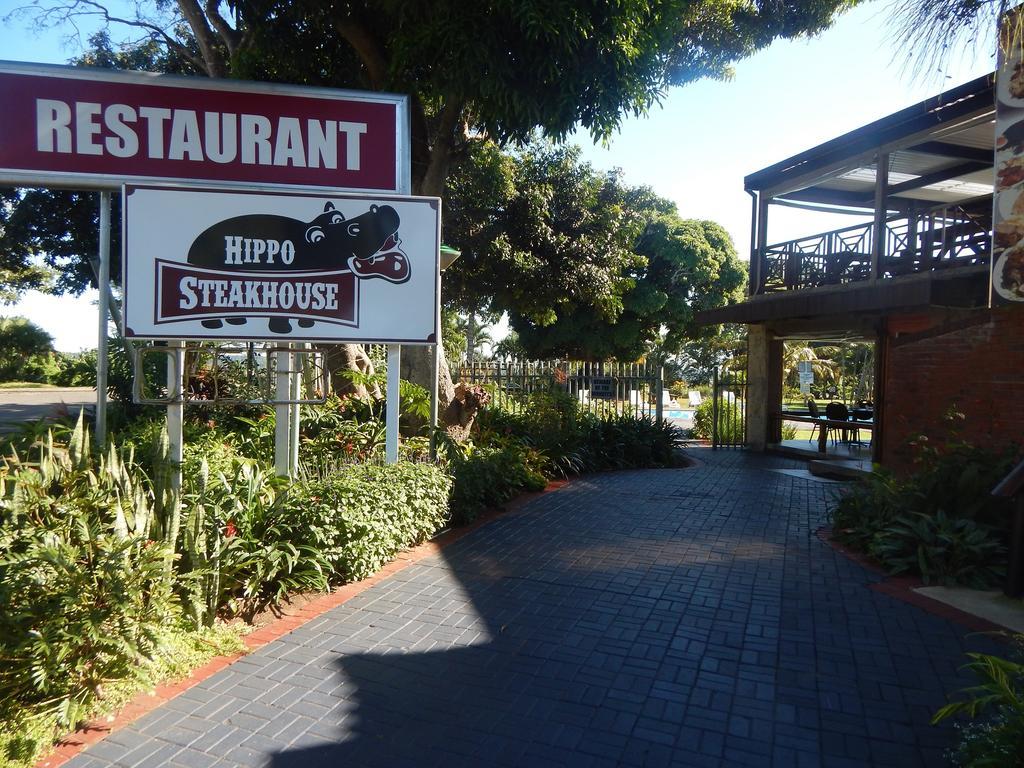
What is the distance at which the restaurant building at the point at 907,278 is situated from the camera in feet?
26.2

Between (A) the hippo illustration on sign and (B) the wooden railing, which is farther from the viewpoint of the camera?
(B) the wooden railing

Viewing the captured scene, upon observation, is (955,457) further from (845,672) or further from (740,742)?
(740,742)

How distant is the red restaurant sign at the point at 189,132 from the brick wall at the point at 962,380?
6312mm

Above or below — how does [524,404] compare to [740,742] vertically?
above

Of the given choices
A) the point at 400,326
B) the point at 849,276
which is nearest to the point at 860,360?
the point at 849,276

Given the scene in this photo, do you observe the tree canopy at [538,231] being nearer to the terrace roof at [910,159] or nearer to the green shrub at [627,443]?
the terrace roof at [910,159]

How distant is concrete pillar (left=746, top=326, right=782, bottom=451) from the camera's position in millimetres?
15336

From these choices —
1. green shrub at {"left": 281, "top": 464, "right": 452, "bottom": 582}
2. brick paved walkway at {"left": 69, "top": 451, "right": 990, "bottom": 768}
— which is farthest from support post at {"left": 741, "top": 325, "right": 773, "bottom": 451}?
green shrub at {"left": 281, "top": 464, "right": 452, "bottom": 582}

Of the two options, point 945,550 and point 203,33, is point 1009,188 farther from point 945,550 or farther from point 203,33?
point 203,33

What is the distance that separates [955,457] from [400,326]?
529 cm

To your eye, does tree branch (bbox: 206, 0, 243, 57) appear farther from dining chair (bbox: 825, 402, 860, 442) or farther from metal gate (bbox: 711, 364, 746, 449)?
dining chair (bbox: 825, 402, 860, 442)

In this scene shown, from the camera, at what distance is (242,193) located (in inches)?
234

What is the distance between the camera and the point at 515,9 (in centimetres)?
775

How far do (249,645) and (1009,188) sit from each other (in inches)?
354
